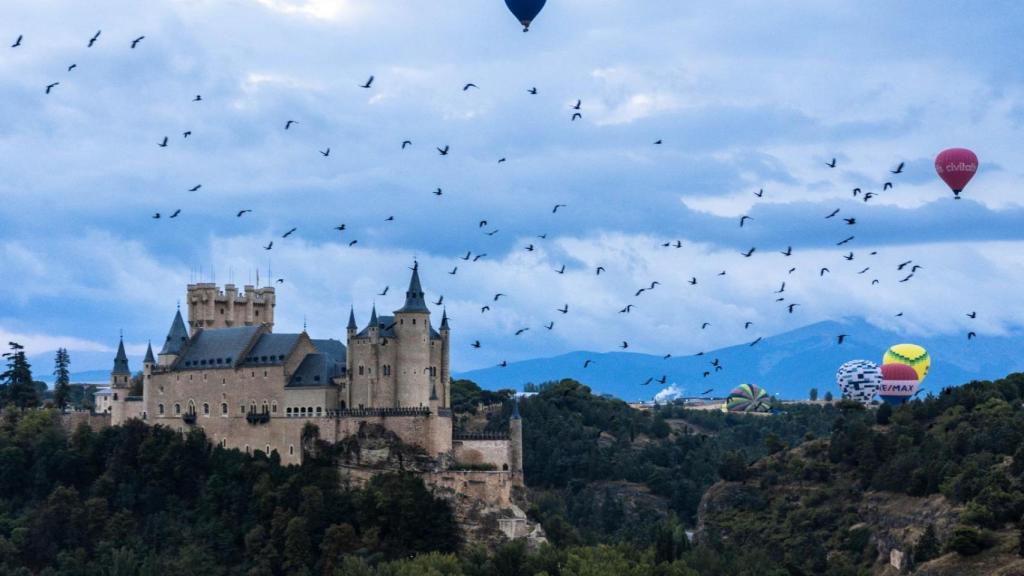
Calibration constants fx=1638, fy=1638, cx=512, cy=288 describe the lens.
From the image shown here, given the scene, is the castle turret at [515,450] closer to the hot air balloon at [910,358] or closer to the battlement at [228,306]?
the battlement at [228,306]

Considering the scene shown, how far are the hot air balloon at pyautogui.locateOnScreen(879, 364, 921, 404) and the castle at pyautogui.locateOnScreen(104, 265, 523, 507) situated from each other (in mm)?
82876

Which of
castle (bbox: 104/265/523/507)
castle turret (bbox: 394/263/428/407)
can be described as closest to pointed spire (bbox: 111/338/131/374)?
castle (bbox: 104/265/523/507)

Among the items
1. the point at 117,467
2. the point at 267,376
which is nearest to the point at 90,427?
the point at 117,467

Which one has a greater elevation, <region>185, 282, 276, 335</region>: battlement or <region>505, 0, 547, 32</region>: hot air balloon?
<region>505, 0, 547, 32</region>: hot air balloon

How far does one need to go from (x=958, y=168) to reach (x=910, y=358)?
7749 cm

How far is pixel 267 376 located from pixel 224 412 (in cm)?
517

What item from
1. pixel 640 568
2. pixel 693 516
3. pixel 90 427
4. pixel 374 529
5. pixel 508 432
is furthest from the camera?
pixel 693 516

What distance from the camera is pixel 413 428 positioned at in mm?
117188

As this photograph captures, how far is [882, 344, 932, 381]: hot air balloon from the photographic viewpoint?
192 m

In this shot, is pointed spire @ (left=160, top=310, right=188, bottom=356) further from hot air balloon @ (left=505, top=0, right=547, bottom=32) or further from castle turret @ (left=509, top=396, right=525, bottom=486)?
hot air balloon @ (left=505, top=0, right=547, bottom=32)

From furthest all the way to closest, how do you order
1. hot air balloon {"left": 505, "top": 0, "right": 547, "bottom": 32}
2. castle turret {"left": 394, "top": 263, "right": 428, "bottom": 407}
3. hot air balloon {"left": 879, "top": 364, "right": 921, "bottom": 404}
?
hot air balloon {"left": 879, "top": 364, "right": 921, "bottom": 404} < castle turret {"left": 394, "top": 263, "right": 428, "bottom": 407} < hot air balloon {"left": 505, "top": 0, "right": 547, "bottom": 32}

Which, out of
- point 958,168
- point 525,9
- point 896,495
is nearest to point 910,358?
point 896,495

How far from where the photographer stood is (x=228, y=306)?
134625 millimetres

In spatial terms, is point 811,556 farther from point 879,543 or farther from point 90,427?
point 90,427
